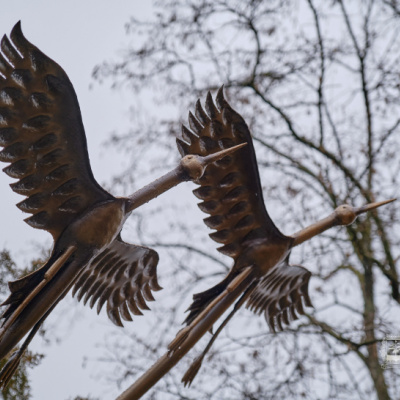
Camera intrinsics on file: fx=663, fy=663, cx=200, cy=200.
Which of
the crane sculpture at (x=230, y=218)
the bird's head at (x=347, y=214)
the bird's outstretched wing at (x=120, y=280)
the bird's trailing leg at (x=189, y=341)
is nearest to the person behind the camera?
the bird's trailing leg at (x=189, y=341)

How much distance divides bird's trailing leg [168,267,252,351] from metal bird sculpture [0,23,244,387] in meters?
0.34

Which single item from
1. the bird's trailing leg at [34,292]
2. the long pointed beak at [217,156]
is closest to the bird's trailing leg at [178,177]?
the long pointed beak at [217,156]

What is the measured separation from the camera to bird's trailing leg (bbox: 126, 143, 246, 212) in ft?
6.07

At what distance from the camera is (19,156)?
5.81 feet

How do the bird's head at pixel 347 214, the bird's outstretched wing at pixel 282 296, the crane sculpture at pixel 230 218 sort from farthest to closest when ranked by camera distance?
the bird's outstretched wing at pixel 282 296 → the bird's head at pixel 347 214 → the crane sculpture at pixel 230 218

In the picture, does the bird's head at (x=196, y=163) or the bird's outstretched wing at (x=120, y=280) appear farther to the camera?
the bird's outstretched wing at (x=120, y=280)

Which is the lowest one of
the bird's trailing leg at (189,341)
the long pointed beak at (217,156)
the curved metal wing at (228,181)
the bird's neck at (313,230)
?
the bird's trailing leg at (189,341)

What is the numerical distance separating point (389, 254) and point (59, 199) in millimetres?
2887

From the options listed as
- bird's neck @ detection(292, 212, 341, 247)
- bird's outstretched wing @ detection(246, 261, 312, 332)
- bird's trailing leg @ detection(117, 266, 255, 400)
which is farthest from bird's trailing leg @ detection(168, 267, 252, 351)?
bird's outstretched wing @ detection(246, 261, 312, 332)

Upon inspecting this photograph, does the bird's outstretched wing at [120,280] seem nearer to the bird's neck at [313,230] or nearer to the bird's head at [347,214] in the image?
the bird's neck at [313,230]

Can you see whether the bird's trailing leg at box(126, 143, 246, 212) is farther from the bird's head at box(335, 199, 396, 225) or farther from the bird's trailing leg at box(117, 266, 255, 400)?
the bird's head at box(335, 199, 396, 225)

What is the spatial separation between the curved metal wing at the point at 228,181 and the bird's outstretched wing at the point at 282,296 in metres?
0.33

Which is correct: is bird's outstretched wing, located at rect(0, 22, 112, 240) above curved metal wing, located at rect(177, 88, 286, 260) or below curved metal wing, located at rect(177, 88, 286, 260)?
below

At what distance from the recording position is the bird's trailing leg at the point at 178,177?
185 centimetres
